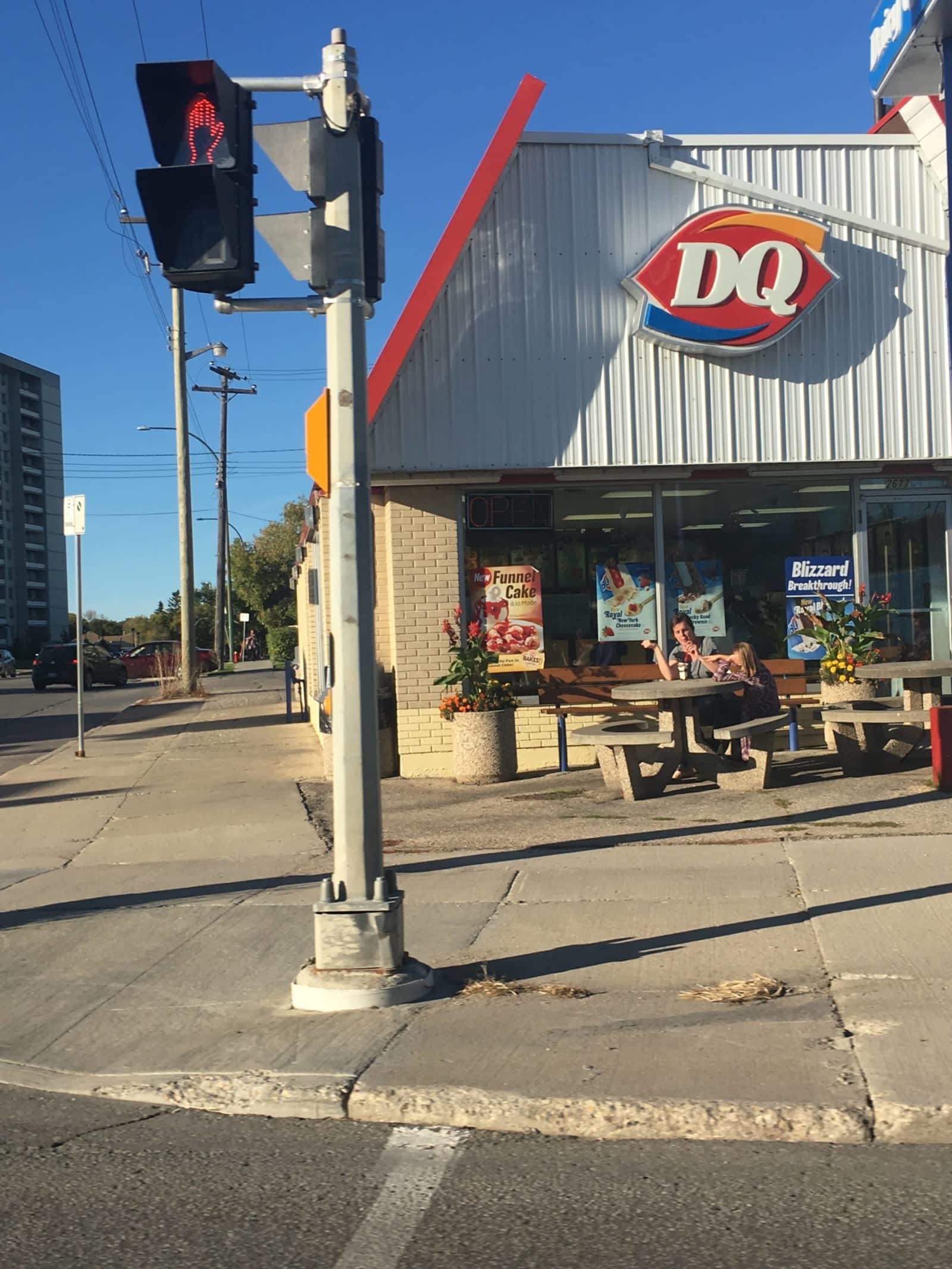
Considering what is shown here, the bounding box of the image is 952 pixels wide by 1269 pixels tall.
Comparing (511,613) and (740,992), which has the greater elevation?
(511,613)

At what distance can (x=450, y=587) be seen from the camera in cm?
1313

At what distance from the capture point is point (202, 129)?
19.0ft

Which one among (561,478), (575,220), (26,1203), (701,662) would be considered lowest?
(26,1203)

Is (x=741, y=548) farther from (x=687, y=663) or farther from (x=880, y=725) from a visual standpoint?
(x=880, y=725)

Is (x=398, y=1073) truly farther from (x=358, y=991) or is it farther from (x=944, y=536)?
(x=944, y=536)

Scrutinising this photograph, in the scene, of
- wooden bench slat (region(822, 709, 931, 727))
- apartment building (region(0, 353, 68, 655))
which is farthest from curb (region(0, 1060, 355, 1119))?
apartment building (region(0, 353, 68, 655))

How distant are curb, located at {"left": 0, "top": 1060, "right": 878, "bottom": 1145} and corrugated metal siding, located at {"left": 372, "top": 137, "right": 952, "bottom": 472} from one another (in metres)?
8.33

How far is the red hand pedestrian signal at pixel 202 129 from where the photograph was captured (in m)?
5.76

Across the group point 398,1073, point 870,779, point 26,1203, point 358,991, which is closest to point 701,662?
point 870,779

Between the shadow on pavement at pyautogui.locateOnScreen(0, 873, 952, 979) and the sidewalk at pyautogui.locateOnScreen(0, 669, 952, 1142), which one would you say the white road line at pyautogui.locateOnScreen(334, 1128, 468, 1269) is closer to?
the sidewalk at pyautogui.locateOnScreen(0, 669, 952, 1142)

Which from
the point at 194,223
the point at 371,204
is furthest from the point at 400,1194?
the point at 371,204

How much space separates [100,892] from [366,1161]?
4839 millimetres

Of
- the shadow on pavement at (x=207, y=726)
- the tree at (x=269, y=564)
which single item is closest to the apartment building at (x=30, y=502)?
the tree at (x=269, y=564)

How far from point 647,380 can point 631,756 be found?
4170 mm
